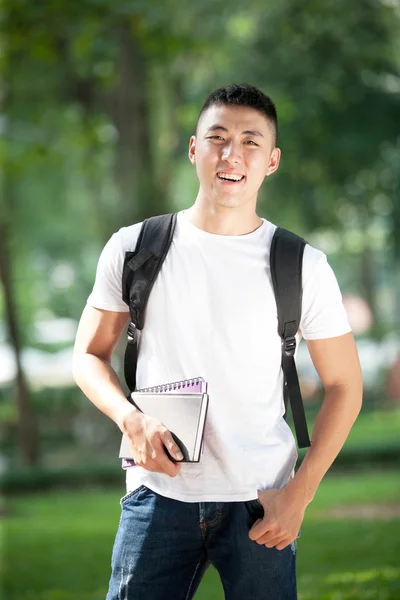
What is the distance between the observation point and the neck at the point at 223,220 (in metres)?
1.68

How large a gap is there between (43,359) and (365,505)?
5383 mm

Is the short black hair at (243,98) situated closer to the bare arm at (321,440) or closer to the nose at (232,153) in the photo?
the nose at (232,153)

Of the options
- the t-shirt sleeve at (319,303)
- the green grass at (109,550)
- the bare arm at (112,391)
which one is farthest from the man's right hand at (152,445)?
the green grass at (109,550)

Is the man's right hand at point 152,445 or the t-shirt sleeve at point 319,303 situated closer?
the man's right hand at point 152,445

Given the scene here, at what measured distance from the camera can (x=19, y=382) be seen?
1101 cm

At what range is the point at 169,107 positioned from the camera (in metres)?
9.95

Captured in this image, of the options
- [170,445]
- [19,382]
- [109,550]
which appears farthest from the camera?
[19,382]

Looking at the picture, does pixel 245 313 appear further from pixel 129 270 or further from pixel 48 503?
pixel 48 503

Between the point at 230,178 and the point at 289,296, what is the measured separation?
24cm

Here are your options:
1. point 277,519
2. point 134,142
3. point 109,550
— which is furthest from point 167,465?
point 134,142

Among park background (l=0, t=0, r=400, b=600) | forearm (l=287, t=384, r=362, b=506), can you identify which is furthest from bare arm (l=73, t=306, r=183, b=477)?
park background (l=0, t=0, r=400, b=600)

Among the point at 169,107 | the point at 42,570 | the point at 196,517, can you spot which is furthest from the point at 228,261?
the point at 169,107

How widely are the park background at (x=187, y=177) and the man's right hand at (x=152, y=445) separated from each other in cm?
532

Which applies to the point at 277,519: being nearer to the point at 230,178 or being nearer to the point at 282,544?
the point at 282,544
